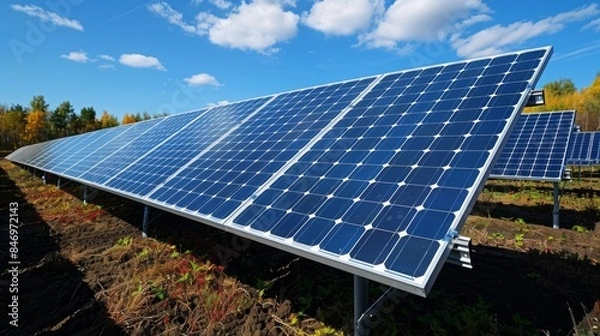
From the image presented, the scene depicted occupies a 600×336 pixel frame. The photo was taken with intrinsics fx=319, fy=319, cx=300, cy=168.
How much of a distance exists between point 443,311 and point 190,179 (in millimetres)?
5260

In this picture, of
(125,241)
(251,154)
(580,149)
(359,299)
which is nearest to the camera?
(359,299)

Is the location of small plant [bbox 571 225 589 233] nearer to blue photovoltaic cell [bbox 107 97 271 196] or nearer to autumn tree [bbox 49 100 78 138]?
blue photovoltaic cell [bbox 107 97 271 196]

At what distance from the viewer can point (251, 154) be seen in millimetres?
6750

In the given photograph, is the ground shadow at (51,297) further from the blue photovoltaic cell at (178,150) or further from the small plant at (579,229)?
the small plant at (579,229)

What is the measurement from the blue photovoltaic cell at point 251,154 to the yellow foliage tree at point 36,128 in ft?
295

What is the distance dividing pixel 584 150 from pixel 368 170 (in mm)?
21851

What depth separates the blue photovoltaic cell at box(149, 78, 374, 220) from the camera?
5496mm

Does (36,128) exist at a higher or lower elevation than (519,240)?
lower

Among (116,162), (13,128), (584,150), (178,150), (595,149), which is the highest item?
(595,149)

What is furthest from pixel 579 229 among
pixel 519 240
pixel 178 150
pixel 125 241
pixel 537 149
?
pixel 125 241

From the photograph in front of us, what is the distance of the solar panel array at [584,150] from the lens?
1720 cm

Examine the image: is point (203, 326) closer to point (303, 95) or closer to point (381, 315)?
point (381, 315)

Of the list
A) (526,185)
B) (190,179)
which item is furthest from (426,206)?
(526,185)

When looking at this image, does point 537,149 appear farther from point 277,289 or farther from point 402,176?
point 277,289
